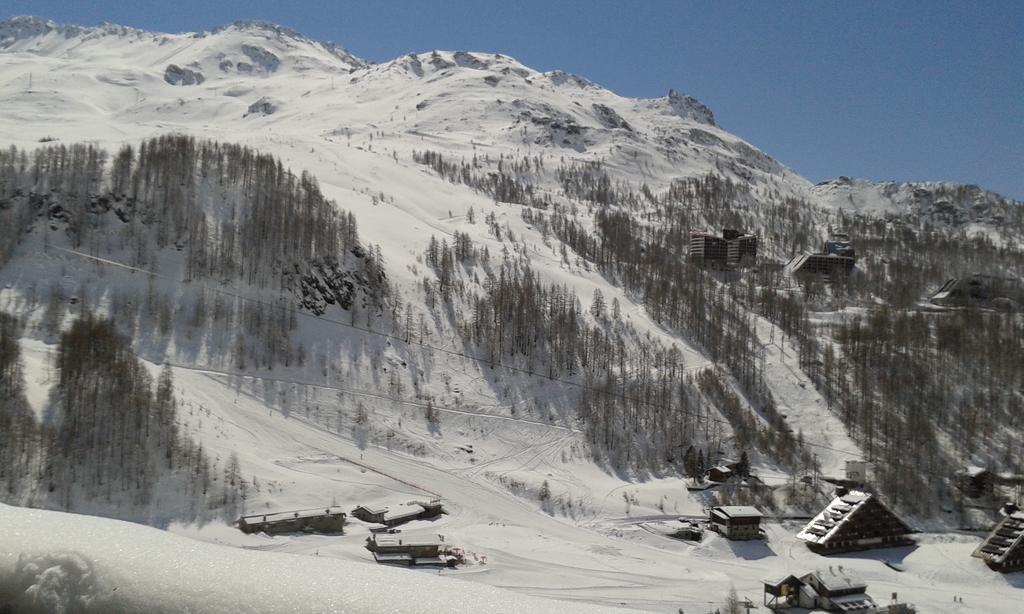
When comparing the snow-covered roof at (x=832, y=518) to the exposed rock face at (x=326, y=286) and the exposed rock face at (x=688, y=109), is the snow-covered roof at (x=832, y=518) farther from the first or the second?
the exposed rock face at (x=688, y=109)

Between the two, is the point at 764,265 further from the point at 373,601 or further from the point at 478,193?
the point at 373,601

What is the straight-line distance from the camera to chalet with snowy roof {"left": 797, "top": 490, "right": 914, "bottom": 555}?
28.9 metres

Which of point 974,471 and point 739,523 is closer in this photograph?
point 739,523

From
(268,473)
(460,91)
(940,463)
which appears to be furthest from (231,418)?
(460,91)

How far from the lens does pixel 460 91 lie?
6171 inches

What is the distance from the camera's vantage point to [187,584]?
1739mm

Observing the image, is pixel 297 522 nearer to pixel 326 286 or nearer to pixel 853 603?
pixel 853 603

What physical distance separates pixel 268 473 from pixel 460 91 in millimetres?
140090

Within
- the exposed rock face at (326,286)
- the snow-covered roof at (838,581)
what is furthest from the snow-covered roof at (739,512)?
the exposed rock face at (326,286)

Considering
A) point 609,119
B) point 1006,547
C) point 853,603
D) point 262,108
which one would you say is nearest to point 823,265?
point 1006,547

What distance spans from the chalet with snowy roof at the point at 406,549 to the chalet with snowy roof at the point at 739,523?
1259 cm

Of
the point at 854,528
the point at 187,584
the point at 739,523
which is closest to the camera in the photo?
the point at 187,584

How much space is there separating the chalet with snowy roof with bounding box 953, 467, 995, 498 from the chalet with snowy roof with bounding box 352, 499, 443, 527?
91.3ft

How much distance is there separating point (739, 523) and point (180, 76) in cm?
18409
